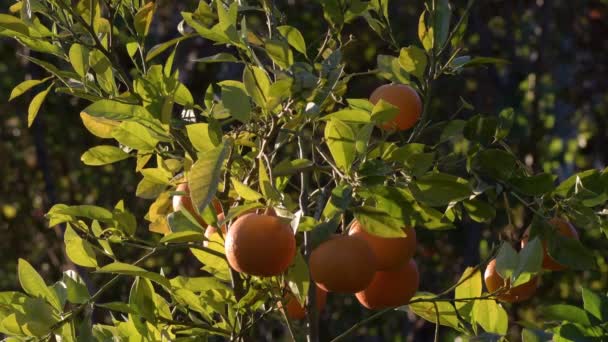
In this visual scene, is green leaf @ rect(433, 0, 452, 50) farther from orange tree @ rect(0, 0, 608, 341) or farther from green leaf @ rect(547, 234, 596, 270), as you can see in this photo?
green leaf @ rect(547, 234, 596, 270)

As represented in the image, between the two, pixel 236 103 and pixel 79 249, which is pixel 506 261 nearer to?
pixel 236 103

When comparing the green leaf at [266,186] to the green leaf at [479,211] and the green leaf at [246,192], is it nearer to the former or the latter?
the green leaf at [246,192]

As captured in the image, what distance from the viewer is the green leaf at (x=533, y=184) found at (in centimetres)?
121

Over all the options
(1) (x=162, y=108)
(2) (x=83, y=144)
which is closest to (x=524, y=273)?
(1) (x=162, y=108)

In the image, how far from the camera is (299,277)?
1.18 m

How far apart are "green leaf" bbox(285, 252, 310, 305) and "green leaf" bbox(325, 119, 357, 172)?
118 mm

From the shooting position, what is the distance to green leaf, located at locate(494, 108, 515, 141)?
1.32 m

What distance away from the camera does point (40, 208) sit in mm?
4375

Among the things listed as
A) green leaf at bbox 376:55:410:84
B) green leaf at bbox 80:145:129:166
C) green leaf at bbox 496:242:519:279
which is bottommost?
green leaf at bbox 496:242:519:279

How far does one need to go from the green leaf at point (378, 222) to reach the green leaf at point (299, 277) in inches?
3.2

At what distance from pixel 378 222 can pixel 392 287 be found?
131 millimetres

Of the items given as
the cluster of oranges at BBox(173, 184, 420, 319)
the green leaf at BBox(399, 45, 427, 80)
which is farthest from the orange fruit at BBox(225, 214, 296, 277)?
the green leaf at BBox(399, 45, 427, 80)

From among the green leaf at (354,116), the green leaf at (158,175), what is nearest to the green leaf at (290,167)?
the green leaf at (354,116)

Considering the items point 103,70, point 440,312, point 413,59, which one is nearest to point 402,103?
point 413,59
